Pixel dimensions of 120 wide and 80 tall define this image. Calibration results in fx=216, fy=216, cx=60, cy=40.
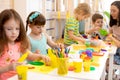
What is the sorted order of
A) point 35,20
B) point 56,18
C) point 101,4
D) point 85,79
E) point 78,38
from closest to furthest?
1. point 85,79
2. point 35,20
3. point 78,38
4. point 56,18
5. point 101,4

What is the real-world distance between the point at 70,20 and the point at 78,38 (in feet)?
0.75

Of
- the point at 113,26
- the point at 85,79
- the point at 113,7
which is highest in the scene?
the point at 113,7

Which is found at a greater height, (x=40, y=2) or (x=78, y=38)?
(x=40, y=2)

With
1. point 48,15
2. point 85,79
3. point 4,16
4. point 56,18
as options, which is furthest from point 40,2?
point 85,79

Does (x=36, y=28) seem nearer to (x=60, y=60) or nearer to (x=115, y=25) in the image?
(x=60, y=60)

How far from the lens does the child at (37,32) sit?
1.84 meters

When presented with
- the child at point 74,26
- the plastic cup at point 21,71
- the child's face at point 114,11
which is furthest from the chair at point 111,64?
the plastic cup at point 21,71

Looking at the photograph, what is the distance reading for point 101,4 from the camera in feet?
16.7

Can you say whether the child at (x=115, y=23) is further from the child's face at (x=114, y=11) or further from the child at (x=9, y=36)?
the child at (x=9, y=36)

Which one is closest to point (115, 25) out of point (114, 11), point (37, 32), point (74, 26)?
point (114, 11)

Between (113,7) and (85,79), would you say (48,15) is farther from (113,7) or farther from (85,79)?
(85,79)

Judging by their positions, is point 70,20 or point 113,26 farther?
point 113,26

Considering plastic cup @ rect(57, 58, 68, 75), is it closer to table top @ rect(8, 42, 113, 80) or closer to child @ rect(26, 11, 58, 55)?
table top @ rect(8, 42, 113, 80)

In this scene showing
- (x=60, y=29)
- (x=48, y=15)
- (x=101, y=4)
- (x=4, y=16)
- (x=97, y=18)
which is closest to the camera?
(x=4, y=16)
